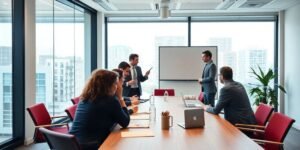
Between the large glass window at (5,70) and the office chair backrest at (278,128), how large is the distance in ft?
11.8

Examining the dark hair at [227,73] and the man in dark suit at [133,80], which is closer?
the dark hair at [227,73]

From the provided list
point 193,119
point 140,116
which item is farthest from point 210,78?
point 193,119

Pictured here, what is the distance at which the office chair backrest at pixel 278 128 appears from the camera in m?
2.79

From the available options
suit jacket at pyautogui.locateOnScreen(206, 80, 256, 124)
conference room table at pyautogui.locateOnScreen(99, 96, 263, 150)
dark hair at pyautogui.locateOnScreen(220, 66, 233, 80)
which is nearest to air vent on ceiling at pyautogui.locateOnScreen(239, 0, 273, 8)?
dark hair at pyautogui.locateOnScreen(220, 66, 233, 80)

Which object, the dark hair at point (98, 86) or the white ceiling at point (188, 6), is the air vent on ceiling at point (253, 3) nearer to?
the white ceiling at point (188, 6)

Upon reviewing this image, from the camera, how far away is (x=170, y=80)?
25.1ft

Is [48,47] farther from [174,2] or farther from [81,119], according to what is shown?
[81,119]

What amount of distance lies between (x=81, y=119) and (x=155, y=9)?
5.31m

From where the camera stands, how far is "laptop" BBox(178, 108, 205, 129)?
2754 millimetres

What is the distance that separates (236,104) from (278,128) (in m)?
0.69

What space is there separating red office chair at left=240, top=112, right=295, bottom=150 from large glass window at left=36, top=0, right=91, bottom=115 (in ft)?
12.8

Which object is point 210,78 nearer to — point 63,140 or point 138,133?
point 138,133

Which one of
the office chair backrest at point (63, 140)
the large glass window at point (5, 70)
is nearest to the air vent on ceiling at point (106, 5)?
the large glass window at point (5, 70)

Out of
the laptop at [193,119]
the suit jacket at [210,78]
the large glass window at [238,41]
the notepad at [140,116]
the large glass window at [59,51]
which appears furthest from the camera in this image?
the large glass window at [238,41]
